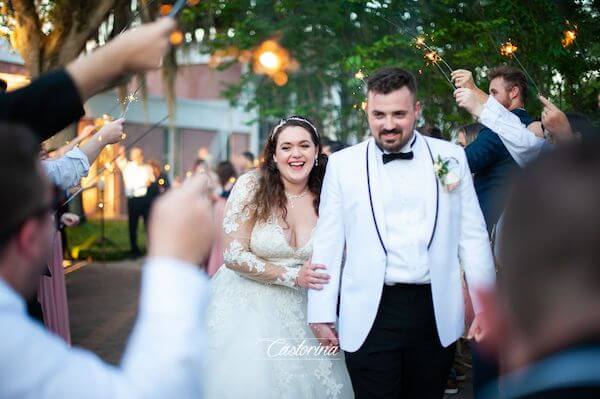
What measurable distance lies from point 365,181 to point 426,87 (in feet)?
12.2

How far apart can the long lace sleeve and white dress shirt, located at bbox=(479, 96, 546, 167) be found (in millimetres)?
1525

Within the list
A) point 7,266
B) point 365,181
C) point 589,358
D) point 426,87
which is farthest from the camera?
point 426,87

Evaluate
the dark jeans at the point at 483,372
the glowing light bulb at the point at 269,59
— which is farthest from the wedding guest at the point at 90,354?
the glowing light bulb at the point at 269,59

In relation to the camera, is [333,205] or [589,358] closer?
[589,358]

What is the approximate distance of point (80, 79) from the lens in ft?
6.53

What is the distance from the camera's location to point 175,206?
1560 millimetres

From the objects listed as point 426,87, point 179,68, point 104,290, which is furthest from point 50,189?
point 179,68

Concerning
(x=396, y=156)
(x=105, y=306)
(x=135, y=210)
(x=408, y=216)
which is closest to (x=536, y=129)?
(x=396, y=156)

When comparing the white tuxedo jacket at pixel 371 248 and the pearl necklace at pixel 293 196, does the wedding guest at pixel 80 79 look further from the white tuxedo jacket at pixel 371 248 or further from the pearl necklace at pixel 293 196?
the pearl necklace at pixel 293 196

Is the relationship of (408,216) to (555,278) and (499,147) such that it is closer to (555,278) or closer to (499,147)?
(499,147)

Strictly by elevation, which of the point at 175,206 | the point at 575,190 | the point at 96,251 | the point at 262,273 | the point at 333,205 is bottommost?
the point at 96,251

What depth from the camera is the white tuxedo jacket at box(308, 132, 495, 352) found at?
3666 mm

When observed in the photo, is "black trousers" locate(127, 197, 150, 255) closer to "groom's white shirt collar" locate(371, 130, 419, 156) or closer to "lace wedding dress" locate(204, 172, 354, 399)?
"lace wedding dress" locate(204, 172, 354, 399)

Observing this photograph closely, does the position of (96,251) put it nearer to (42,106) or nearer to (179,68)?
(179,68)
